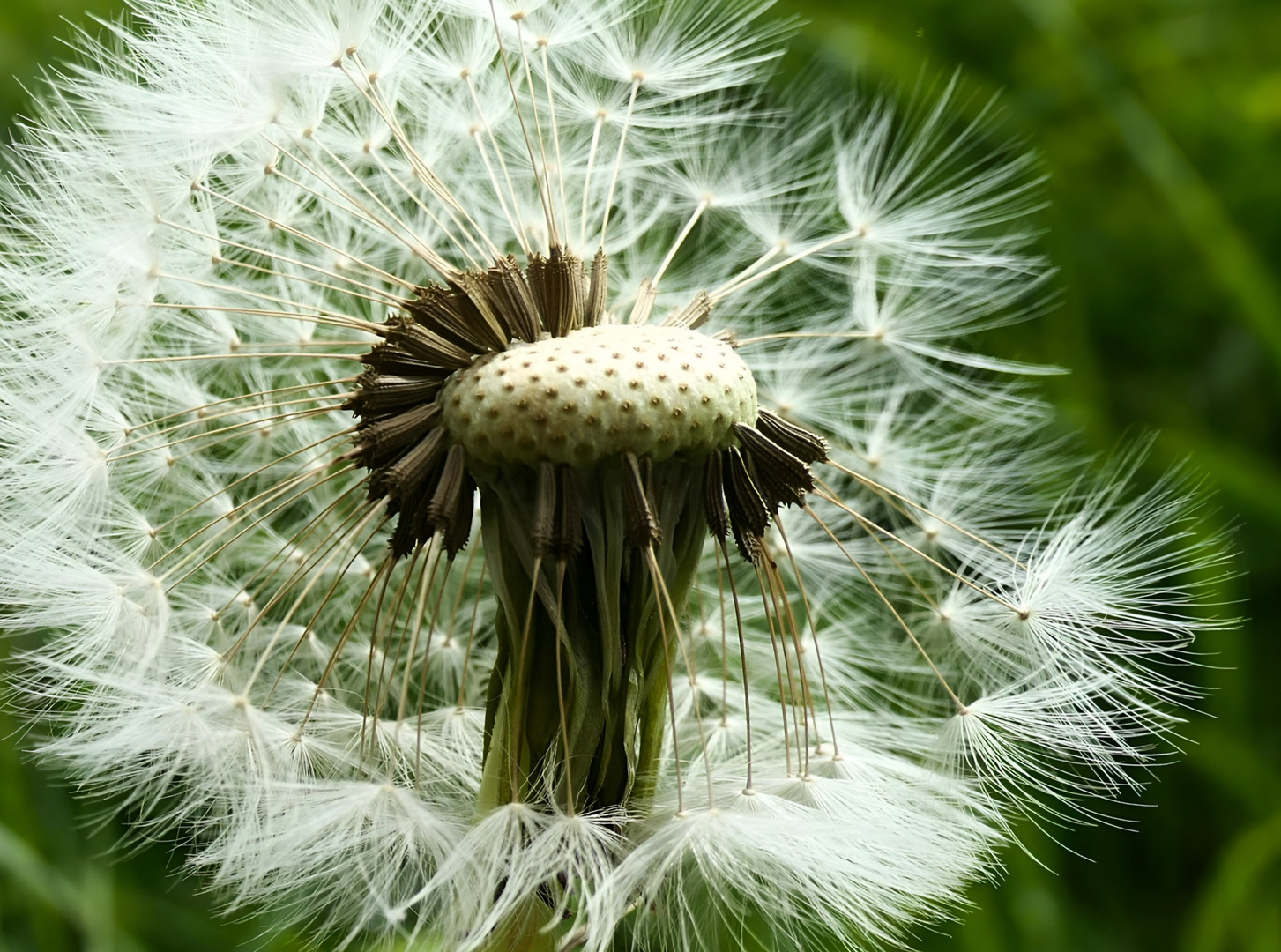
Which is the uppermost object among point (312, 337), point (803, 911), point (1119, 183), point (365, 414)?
point (1119, 183)

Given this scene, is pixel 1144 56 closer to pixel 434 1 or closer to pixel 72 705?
pixel 434 1

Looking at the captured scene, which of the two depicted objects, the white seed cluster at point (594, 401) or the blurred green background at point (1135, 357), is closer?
the white seed cluster at point (594, 401)

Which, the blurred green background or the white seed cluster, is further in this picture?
the blurred green background

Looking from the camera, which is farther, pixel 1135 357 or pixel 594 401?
pixel 1135 357

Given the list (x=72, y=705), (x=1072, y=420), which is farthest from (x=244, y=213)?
(x=1072, y=420)
